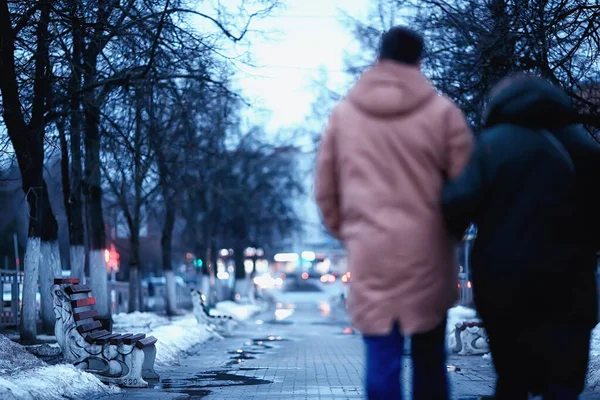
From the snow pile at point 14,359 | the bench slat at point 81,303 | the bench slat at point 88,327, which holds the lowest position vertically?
the snow pile at point 14,359

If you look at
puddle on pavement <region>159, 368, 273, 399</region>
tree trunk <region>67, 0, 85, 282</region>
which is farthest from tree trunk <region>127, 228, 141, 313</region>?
puddle on pavement <region>159, 368, 273, 399</region>

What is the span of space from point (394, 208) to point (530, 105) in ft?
3.05

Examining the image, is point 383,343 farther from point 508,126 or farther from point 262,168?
point 262,168

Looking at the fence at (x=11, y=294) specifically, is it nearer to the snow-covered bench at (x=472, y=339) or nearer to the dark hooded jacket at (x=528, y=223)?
the snow-covered bench at (x=472, y=339)

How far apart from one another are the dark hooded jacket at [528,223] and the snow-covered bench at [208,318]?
20.7 metres

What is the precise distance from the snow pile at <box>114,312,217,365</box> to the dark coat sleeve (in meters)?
10.7

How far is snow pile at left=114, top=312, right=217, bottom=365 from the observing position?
1519cm

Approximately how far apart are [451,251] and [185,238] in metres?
47.0

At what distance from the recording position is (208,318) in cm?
2481

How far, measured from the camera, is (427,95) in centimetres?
412

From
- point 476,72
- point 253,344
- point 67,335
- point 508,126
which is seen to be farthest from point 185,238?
point 508,126

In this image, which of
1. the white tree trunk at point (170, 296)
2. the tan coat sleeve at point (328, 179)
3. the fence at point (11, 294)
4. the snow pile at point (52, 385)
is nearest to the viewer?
the tan coat sleeve at point (328, 179)

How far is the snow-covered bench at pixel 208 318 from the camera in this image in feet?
81.0

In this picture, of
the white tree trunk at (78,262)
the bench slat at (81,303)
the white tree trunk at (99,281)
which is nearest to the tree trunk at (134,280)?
the white tree trunk at (78,262)
